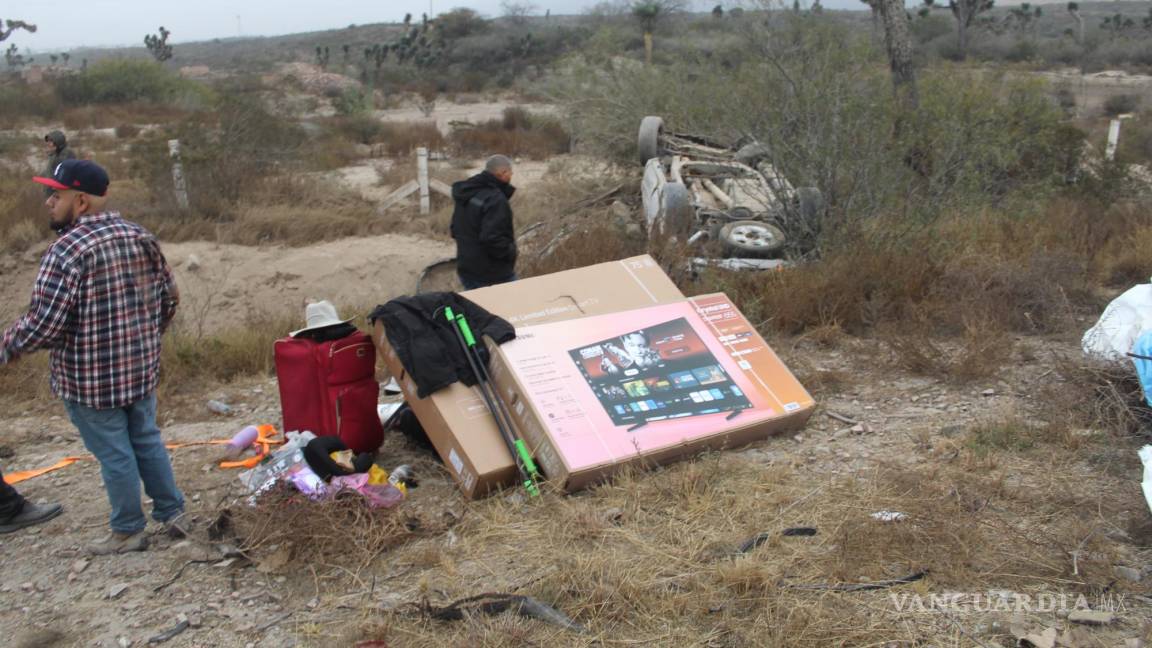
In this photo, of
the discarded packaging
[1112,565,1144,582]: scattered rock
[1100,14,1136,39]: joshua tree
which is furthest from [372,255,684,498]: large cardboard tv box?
[1100,14,1136,39]: joshua tree

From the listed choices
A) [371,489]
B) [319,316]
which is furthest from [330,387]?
[371,489]

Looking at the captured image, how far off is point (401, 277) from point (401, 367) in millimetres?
7010

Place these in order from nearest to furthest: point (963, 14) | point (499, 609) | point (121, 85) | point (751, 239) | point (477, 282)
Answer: point (499, 609) → point (477, 282) → point (751, 239) → point (121, 85) → point (963, 14)

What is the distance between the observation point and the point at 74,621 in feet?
11.3

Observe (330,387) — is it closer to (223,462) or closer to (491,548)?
(223,462)

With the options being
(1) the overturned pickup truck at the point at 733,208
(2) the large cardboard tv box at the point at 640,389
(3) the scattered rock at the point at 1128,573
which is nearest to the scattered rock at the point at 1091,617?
Answer: (3) the scattered rock at the point at 1128,573

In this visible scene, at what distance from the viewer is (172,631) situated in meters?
3.34

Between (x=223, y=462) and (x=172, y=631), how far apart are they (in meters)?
1.60

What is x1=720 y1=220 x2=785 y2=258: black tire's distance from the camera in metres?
7.57

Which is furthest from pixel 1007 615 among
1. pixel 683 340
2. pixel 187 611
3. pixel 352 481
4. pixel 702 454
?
pixel 187 611

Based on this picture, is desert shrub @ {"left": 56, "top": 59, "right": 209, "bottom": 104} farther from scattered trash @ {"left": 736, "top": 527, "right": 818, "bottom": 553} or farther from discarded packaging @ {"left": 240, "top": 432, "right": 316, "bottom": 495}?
scattered trash @ {"left": 736, "top": 527, "right": 818, "bottom": 553}

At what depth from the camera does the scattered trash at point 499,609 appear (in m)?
3.21

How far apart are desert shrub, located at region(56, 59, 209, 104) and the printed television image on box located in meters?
30.2

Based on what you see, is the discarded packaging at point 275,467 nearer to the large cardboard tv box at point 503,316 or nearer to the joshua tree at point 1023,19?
the large cardboard tv box at point 503,316
